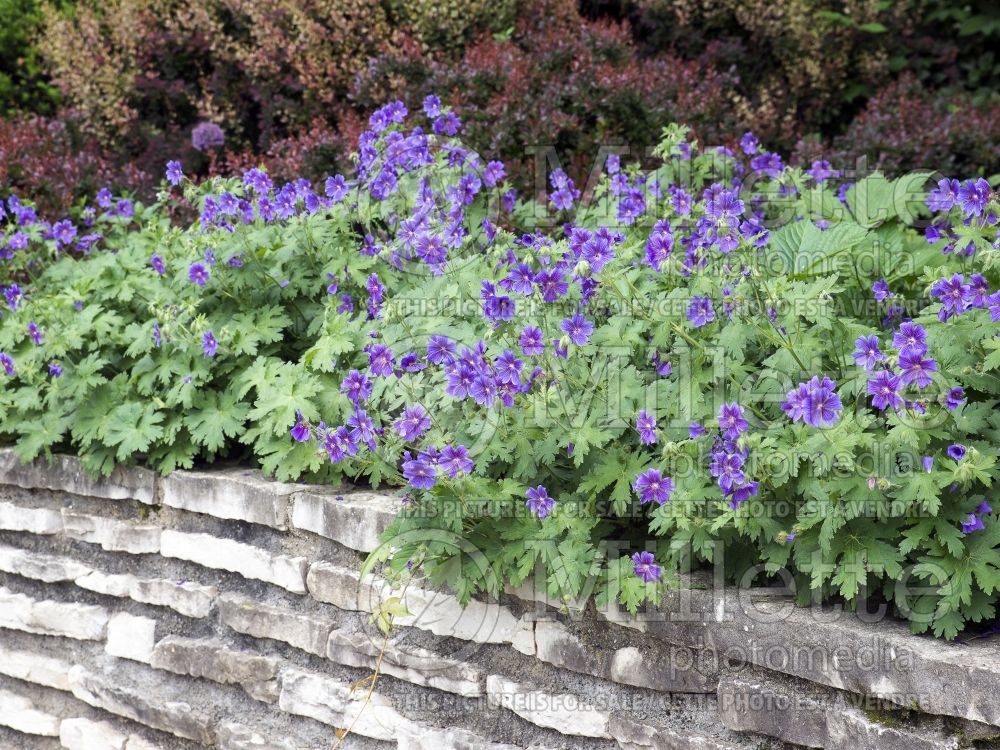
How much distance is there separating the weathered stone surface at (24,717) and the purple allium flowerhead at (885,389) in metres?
2.97

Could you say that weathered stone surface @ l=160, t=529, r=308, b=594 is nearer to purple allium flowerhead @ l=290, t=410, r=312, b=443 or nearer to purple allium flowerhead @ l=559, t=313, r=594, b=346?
purple allium flowerhead @ l=290, t=410, r=312, b=443

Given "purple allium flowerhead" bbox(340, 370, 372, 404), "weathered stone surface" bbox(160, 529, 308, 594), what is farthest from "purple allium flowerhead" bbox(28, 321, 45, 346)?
"purple allium flowerhead" bbox(340, 370, 372, 404)

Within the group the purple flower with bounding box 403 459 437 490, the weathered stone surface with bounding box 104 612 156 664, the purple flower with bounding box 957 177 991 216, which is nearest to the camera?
the purple flower with bounding box 403 459 437 490

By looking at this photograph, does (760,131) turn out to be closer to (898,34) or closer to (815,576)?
(898,34)

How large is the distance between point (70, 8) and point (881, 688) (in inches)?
238

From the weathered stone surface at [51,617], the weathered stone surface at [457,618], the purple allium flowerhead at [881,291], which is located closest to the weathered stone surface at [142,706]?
the weathered stone surface at [51,617]

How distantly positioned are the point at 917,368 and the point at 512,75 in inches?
118

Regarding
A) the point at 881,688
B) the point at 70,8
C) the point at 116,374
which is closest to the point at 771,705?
the point at 881,688

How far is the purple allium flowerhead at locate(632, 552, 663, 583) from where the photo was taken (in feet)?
7.56

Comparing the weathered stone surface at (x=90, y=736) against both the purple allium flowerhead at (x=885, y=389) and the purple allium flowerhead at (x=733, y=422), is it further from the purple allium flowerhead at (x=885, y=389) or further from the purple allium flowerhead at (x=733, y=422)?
the purple allium flowerhead at (x=885, y=389)

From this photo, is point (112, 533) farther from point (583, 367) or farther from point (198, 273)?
point (583, 367)

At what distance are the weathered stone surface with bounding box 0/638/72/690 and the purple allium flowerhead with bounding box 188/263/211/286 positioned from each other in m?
1.40

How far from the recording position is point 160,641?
3.34m

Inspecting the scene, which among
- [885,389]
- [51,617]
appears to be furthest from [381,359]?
[51,617]
